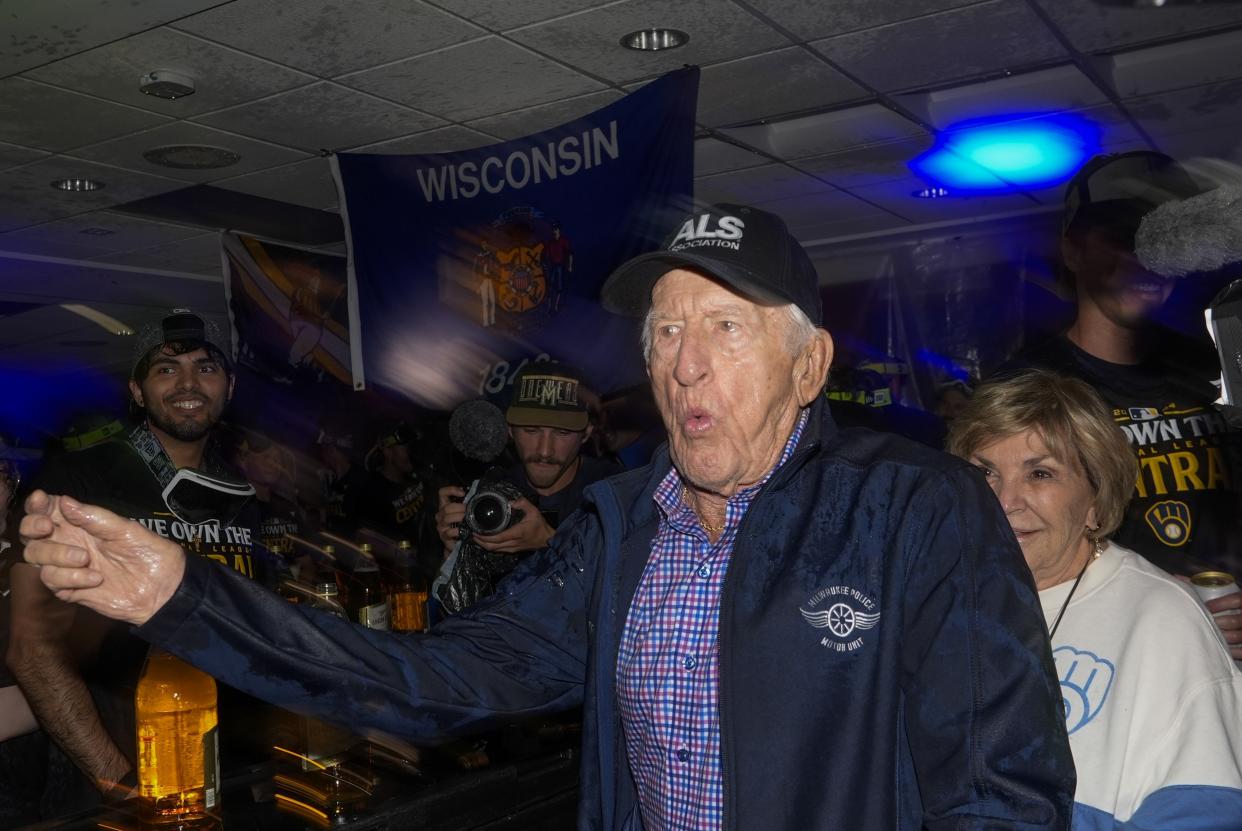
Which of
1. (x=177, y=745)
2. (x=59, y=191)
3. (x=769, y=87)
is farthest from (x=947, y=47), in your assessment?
(x=59, y=191)

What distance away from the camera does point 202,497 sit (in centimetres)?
325

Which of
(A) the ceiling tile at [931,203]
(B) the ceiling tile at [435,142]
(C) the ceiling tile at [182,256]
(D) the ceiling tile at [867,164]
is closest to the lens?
(B) the ceiling tile at [435,142]

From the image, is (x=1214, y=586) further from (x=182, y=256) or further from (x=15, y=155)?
(x=182, y=256)

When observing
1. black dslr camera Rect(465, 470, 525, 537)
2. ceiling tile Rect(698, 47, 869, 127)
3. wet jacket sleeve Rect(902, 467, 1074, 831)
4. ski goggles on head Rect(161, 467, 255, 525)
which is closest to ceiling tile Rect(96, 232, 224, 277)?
ceiling tile Rect(698, 47, 869, 127)

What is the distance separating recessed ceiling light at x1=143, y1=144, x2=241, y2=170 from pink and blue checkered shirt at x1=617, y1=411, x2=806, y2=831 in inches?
186

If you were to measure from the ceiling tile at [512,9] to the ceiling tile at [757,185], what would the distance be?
243cm

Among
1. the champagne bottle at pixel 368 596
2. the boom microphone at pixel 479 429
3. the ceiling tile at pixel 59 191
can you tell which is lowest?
the champagne bottle at pixel 368 596

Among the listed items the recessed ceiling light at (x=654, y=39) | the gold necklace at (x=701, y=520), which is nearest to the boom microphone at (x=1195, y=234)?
the gold necklace at (x=701, y=520)

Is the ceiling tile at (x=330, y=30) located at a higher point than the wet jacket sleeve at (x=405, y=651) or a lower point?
higher

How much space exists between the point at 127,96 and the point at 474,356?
1.94 metres

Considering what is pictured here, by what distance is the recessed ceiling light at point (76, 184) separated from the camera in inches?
243

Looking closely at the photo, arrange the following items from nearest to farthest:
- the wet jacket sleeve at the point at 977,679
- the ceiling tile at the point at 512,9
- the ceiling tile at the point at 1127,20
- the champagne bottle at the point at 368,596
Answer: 1. the wet jacket sleeve at the point at 977,679
2. the champagne bottle at the point at 368,596
3. the ceiling tile at the point at 512,9
4. the ceiling tile at the point at 1127,20

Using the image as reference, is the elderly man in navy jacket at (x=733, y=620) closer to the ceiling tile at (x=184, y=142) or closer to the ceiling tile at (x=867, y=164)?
the ceiling tile at (x=184, y=142)

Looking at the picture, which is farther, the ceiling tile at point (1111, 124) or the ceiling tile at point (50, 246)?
the ceiling tile at point (50, 246)
